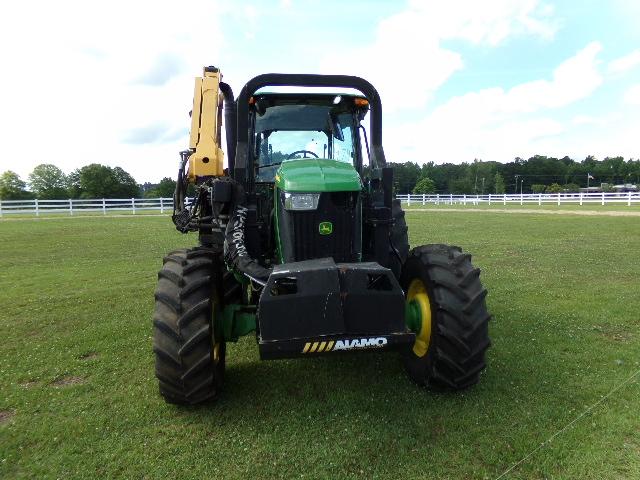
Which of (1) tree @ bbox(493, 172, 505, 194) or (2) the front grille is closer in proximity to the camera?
(2) the front grille

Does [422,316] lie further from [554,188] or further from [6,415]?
[554,188]

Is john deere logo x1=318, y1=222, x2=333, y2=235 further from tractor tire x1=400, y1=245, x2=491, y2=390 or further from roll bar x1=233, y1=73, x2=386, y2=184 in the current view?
roll bar x1=233, y1=73, x2=386, y2=184

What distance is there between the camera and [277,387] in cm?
395

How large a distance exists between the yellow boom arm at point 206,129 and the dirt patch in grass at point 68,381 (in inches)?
121

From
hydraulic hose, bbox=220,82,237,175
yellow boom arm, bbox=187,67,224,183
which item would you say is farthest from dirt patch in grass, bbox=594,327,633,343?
yellow boom arm, bbox=187,67,224,183

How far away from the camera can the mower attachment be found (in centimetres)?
311

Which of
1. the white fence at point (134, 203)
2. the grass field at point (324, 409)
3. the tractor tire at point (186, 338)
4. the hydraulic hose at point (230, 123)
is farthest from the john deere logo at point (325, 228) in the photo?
the white fence at point (134, 203)

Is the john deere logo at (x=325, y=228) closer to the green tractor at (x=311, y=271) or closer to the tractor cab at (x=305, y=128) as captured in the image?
the green tractor at (x=311, y=271)

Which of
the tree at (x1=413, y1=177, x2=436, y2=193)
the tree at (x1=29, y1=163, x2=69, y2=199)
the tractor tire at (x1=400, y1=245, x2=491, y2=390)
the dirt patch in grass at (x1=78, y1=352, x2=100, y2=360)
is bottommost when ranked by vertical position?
the dirt patch in grass at (x1=78, y1=352, x2=100, y2=360)

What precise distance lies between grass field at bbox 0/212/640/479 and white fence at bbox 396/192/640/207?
30.2 meters

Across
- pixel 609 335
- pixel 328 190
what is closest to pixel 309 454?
pixel 328 190

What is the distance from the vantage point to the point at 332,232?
3.79 m

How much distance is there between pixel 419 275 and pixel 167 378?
2.08m

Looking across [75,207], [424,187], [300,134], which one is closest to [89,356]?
[300,134]
